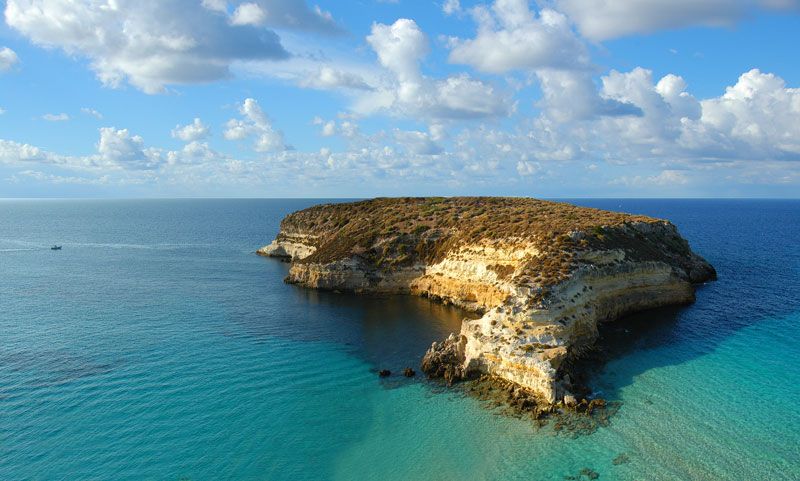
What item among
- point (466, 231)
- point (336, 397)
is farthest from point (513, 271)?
point (336, 397)

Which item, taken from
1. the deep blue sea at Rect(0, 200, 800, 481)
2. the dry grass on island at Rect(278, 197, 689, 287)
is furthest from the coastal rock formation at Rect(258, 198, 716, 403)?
the deep blue sea at Rect(0, 200, 800, 481)

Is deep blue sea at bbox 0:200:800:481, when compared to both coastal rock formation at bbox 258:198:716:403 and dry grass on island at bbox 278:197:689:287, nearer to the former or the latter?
coastal rock formation at bbox 258:198:716:403

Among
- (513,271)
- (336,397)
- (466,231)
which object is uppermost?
(466,231)

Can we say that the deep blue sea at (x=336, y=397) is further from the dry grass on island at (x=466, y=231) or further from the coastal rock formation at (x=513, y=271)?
the dry grass on island at (x=466, y=231)

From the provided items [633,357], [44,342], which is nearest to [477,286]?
[633,357]

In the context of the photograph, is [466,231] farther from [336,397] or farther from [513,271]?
[336,397]

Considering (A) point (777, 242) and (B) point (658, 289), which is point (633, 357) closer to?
(B) point (658, 289)

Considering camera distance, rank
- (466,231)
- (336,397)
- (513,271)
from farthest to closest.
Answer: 1. (466,231)
2. (513,271)
3. (336,397)
